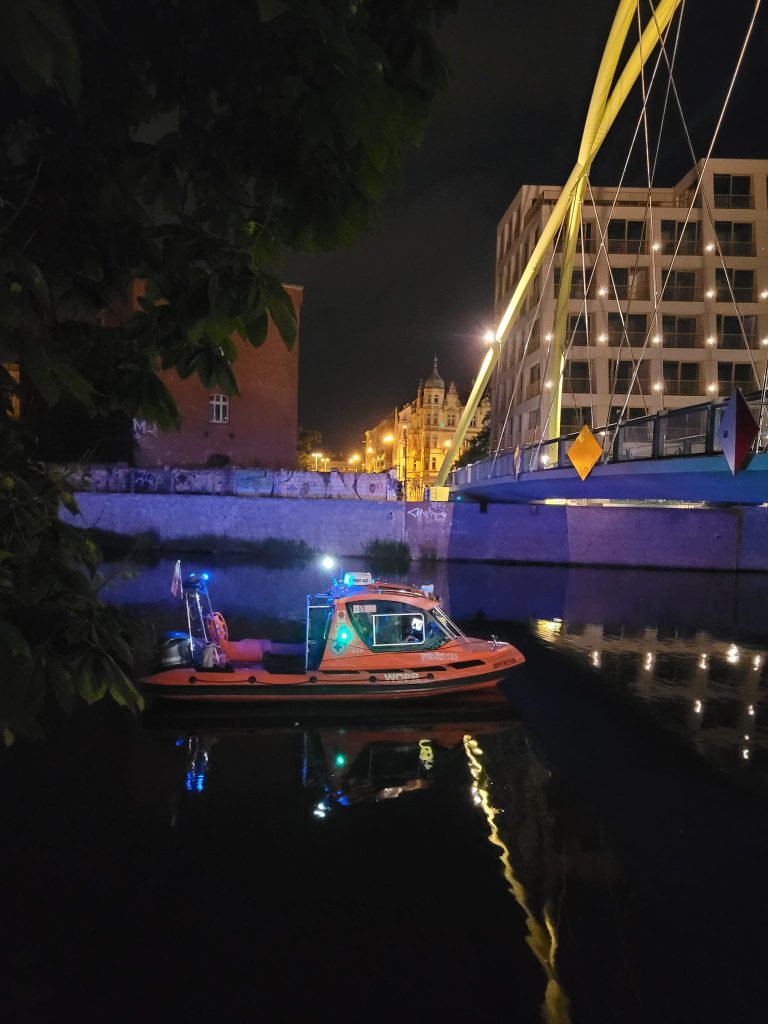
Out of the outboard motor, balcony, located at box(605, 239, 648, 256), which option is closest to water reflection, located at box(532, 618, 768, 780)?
the outboard motor

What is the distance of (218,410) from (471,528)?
1629cm

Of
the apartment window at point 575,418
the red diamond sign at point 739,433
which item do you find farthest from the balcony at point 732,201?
the red diamond sign at point 739,433

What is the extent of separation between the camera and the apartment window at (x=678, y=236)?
3966 centimetres

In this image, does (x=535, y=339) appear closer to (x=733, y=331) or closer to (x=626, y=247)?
(x=626, y=247)

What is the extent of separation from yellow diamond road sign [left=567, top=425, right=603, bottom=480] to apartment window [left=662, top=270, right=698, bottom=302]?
27.7m

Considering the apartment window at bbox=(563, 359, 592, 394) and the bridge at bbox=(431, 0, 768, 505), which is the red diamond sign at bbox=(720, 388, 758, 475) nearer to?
the bridge at bbox=(431, 0, 768, 505)

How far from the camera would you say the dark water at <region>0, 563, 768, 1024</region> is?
16.5ft

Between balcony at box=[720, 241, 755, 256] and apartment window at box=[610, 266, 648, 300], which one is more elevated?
balcony at box=[720, 241, 755, 256]

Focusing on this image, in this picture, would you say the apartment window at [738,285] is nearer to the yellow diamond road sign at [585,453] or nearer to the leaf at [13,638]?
the yellow diamond road sign at [585,453]

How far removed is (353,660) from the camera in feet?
38.0

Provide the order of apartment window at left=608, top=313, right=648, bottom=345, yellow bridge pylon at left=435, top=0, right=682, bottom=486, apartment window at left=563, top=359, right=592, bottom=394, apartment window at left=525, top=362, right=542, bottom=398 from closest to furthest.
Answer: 1. yellow bridge pylon at left=435, top=0, right=682, bottom=486
2. apartment window at left=563, top=359, right=592, bottom=394
3. apartment window at left=608, top=313, right=648, bottom=345
4. apartment window at left=525, top=362, right=542, bottom=398

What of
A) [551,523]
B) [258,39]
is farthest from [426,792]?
[551,523]

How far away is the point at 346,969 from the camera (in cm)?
522

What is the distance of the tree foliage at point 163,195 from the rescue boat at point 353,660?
9.02 meters
